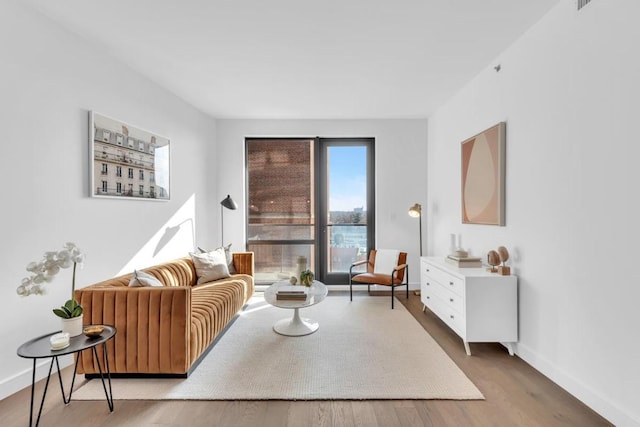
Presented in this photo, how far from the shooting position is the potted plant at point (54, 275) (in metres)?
1.77

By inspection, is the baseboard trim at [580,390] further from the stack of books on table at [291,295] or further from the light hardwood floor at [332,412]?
the stack of books on table at [291,295]

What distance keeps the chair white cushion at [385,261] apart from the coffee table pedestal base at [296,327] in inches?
59.8

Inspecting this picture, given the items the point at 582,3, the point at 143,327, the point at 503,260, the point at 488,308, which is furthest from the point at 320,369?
the point at 582,3

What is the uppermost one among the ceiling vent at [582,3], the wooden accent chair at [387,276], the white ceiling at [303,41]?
the white ceiling at [303,41]

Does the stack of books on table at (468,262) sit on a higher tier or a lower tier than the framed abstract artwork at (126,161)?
lower

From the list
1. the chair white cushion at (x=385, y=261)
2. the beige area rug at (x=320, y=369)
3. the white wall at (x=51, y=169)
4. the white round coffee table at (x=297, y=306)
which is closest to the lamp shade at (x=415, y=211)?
the chair white cushion at (x=385, y=261)

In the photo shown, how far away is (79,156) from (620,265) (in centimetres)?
405

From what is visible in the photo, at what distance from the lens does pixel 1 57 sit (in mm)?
2111

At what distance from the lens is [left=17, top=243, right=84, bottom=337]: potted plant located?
177cm

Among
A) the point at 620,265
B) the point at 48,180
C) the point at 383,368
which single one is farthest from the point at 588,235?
the point at 48,180

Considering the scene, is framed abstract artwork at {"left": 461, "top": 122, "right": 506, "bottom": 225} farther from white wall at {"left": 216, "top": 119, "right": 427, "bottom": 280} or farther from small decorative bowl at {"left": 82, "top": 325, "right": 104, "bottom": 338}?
small decorative bowl at {"left": 82, "top": 325, "right": 104, "bottom": 338}

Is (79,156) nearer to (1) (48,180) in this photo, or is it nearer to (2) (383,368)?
(1) (48,180)

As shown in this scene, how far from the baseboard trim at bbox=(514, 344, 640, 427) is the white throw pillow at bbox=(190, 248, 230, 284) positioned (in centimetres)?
330

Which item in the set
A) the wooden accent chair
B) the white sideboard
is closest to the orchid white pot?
the white sideboard
